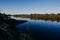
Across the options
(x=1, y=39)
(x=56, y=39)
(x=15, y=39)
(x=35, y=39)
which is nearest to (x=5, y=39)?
(x=1, y=39)

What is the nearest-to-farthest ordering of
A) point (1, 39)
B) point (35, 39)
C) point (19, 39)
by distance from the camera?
point (1, 39) < point (19, 39) < point (35, 39)

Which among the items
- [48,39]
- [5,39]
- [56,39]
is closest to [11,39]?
[5,39]

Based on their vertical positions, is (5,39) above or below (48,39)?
above

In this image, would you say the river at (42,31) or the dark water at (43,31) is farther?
the dark water at (43,31)

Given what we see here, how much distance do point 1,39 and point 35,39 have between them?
9409 millimetres

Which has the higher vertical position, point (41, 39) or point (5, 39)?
point (5, 39)

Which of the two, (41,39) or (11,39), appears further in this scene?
(41,39)

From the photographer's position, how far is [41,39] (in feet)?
97.9

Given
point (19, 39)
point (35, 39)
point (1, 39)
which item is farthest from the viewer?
point (35, 39)

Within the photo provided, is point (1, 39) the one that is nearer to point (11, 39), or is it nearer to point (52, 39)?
point (11, 39)

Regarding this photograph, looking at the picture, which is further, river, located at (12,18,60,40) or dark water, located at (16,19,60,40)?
dark water, located at (16,19,60,40)

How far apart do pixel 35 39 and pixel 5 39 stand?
8531 millimetres

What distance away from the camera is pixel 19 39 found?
84.6 ft

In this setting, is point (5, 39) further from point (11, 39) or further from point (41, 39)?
point (41, 39)
